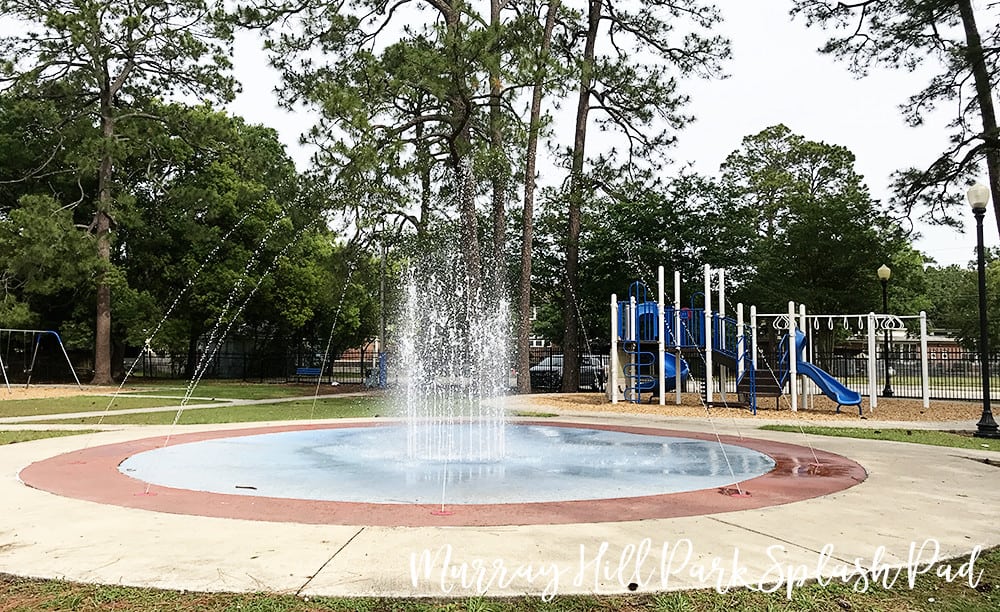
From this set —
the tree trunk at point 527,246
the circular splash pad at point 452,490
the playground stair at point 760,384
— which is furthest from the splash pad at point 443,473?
the tree trunk at point 527,246

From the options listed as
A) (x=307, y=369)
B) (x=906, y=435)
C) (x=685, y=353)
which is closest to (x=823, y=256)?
(x=685, y=353)

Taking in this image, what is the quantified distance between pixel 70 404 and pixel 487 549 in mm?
17564

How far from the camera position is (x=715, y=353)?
18.7m

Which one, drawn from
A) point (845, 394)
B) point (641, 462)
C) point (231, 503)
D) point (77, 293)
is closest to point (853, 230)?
point (845, 394)

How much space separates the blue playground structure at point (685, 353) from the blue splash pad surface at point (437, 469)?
23.7 feet

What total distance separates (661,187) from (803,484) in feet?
82.1

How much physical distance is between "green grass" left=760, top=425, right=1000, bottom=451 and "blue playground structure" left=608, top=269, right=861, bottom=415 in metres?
3.38

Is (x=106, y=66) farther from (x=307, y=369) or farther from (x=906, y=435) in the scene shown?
(x=906, y=435)

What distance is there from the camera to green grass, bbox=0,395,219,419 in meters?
16.2

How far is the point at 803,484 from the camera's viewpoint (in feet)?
23.2

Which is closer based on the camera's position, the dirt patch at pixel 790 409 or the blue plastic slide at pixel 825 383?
the dirt patch at pixel 790 409

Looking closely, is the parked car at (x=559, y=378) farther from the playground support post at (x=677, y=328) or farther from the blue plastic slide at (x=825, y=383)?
the blue plastic slide at (x=825, y=383)

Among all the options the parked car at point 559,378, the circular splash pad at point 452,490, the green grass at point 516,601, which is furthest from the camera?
the parked car at point 559,378

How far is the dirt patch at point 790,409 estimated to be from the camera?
16.2m
